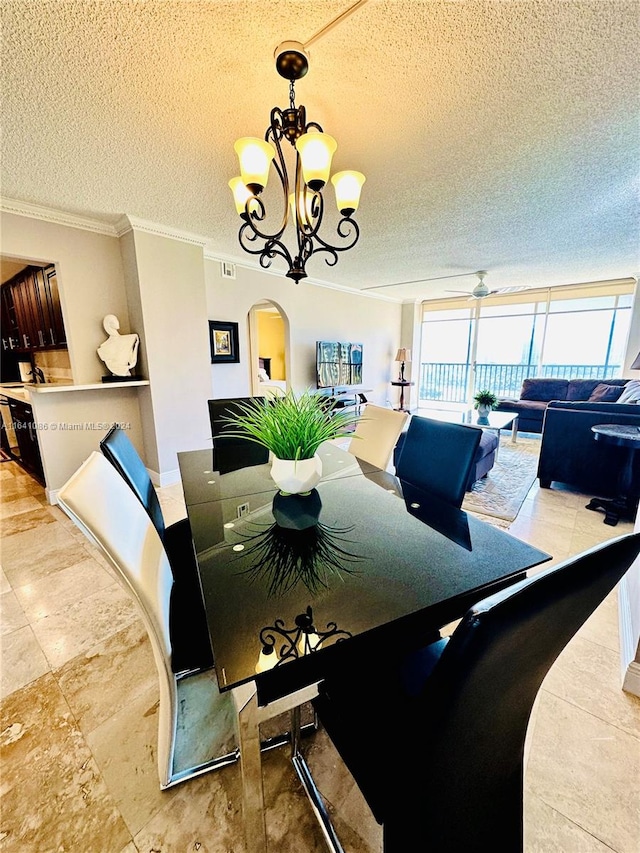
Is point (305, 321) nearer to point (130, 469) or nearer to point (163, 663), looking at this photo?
point (130, 469)

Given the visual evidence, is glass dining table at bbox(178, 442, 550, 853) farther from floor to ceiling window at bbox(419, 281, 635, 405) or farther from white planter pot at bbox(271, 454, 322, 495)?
floor to ceiling window at bbox(419, 281, 635, 405)

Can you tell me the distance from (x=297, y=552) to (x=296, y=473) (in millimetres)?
394

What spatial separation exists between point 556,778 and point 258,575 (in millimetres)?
1207

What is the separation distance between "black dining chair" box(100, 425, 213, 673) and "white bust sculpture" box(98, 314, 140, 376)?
1836 millimetres

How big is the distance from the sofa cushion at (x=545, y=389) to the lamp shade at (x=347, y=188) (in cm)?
551

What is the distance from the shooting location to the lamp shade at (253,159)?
4.97ft

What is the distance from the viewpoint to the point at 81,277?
122 inches

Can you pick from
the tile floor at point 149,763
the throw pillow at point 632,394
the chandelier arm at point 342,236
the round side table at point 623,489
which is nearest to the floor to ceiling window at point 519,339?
the throw pillow at point 632,394

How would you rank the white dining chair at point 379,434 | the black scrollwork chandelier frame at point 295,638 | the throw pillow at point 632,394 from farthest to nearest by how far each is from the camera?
the throw pillow at point 632,394 < the white dining chair at point 379,434 < the black scrollwork chandelier frame at point 295,638

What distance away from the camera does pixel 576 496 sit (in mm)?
3289

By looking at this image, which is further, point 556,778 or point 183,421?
point 183,421

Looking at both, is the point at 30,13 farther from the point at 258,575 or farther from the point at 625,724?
the point at 625,724

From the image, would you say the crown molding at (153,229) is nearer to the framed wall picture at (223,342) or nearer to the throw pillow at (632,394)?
the framed wall picture at (223,342)

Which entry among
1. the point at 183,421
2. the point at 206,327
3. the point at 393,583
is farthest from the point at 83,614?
the point at 206,327
